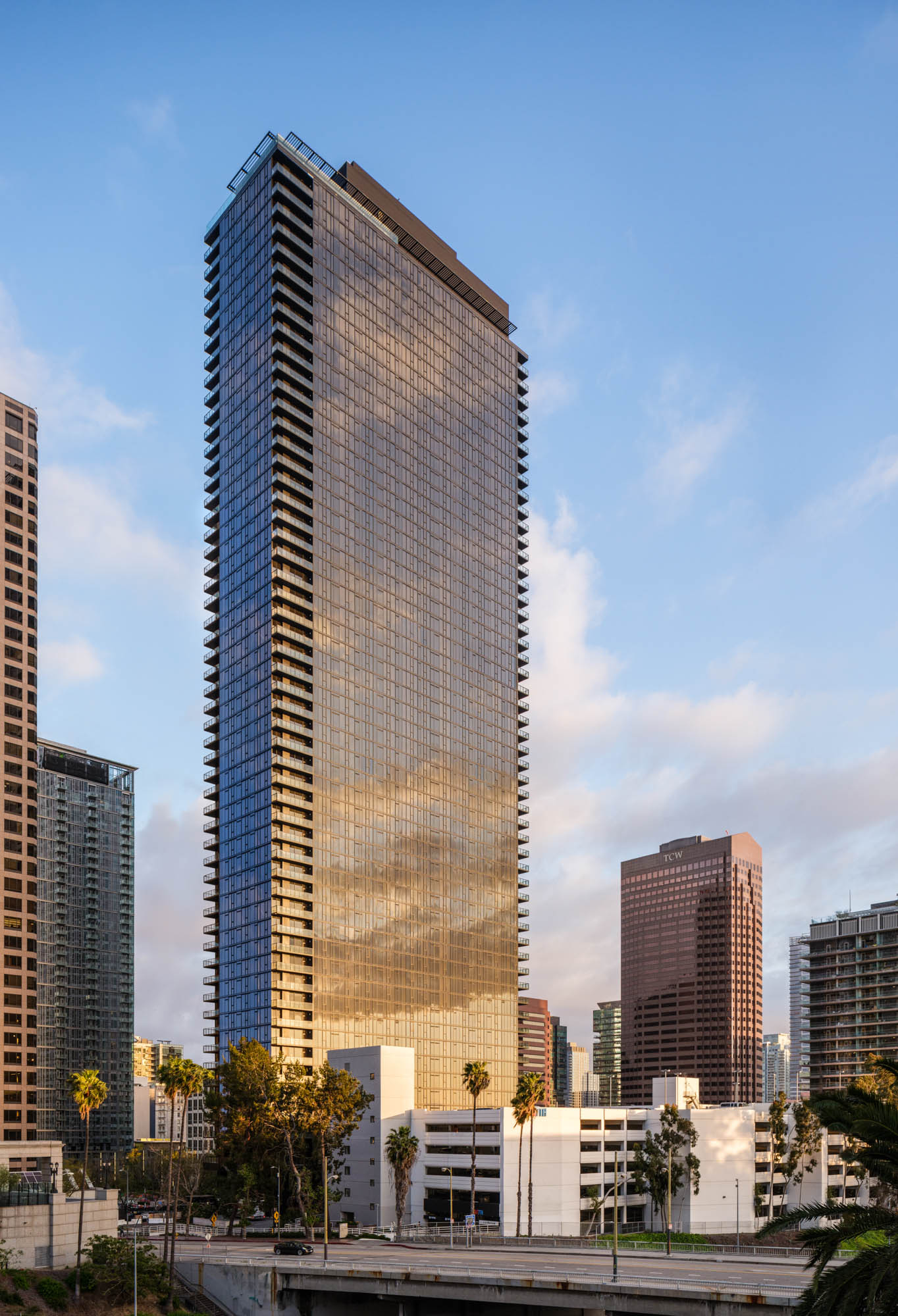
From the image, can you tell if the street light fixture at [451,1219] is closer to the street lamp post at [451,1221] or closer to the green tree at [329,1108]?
the street lamp post at [451,1221]

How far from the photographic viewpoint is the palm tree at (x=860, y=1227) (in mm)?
38469

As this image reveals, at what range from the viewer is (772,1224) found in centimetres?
4272

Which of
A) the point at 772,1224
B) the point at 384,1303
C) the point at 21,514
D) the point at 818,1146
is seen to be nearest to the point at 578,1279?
the point at 384,1303

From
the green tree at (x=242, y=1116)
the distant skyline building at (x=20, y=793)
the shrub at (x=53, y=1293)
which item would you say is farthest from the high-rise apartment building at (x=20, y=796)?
the shrub at (x=53, y=1293)

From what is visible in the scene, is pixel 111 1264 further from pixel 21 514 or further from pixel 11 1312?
pixel 21 514

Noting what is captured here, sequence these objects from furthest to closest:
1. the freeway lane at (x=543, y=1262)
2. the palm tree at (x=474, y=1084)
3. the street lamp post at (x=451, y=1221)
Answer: the palm tree at (x=474, y=1084) < the street lamp post at (x=451, y=1221) < the freeway lane at (x=543, y=1262)

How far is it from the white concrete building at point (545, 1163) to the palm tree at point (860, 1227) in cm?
11474

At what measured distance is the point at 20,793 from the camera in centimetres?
18925

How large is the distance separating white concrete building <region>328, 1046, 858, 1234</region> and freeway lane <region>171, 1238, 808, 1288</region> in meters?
41.8

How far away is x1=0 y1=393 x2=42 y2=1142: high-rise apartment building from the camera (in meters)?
183

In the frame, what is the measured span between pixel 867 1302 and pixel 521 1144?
122 meters

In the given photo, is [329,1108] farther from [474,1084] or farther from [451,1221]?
[451,1221]

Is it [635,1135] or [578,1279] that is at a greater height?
[578,1279]

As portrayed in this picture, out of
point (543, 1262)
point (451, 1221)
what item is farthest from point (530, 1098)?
point (543, 1262)
